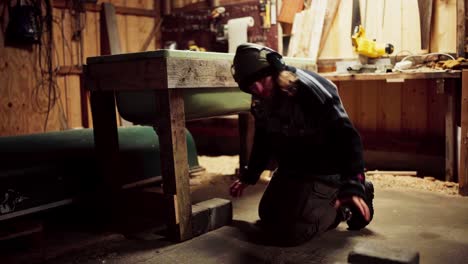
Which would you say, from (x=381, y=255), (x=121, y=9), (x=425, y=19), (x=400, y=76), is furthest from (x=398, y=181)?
(x=121, y=9)

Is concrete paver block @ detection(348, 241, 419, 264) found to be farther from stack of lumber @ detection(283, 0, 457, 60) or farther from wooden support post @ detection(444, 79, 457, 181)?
stack of lumber @ detection(283, 0, 457, 60)

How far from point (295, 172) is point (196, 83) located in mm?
792

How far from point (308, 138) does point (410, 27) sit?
2721 mm

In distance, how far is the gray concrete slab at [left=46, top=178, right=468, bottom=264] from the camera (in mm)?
2439

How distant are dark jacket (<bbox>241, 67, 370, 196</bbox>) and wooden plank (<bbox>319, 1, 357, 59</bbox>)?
265cm

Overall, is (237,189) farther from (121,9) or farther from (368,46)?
(121,9)

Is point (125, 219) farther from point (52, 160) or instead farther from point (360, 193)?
point (360, 193)

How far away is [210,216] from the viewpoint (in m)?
2.93

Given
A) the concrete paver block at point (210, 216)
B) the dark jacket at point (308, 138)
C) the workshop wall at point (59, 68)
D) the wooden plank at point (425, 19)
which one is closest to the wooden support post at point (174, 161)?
the concrete paver block at point (210, 216)

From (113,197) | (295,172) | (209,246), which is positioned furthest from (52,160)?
(295,172)

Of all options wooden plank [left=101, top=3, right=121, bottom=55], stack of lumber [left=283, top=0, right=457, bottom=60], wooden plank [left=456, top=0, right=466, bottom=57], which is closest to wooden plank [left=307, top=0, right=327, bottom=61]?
stack of lumber [left=283, top=0, right=457, bottom=60]

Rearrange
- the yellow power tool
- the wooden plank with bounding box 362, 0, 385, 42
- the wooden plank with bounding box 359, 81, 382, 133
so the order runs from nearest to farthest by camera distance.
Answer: the yellow power tool → the wooden plank with bounding box 362, 0, 385, 42 → the wooden plank with bounding box 359, 81, 382, 133

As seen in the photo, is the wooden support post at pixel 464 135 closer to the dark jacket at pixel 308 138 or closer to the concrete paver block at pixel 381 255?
the dark jacket at pixel 308 138

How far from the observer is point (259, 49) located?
2.31m
